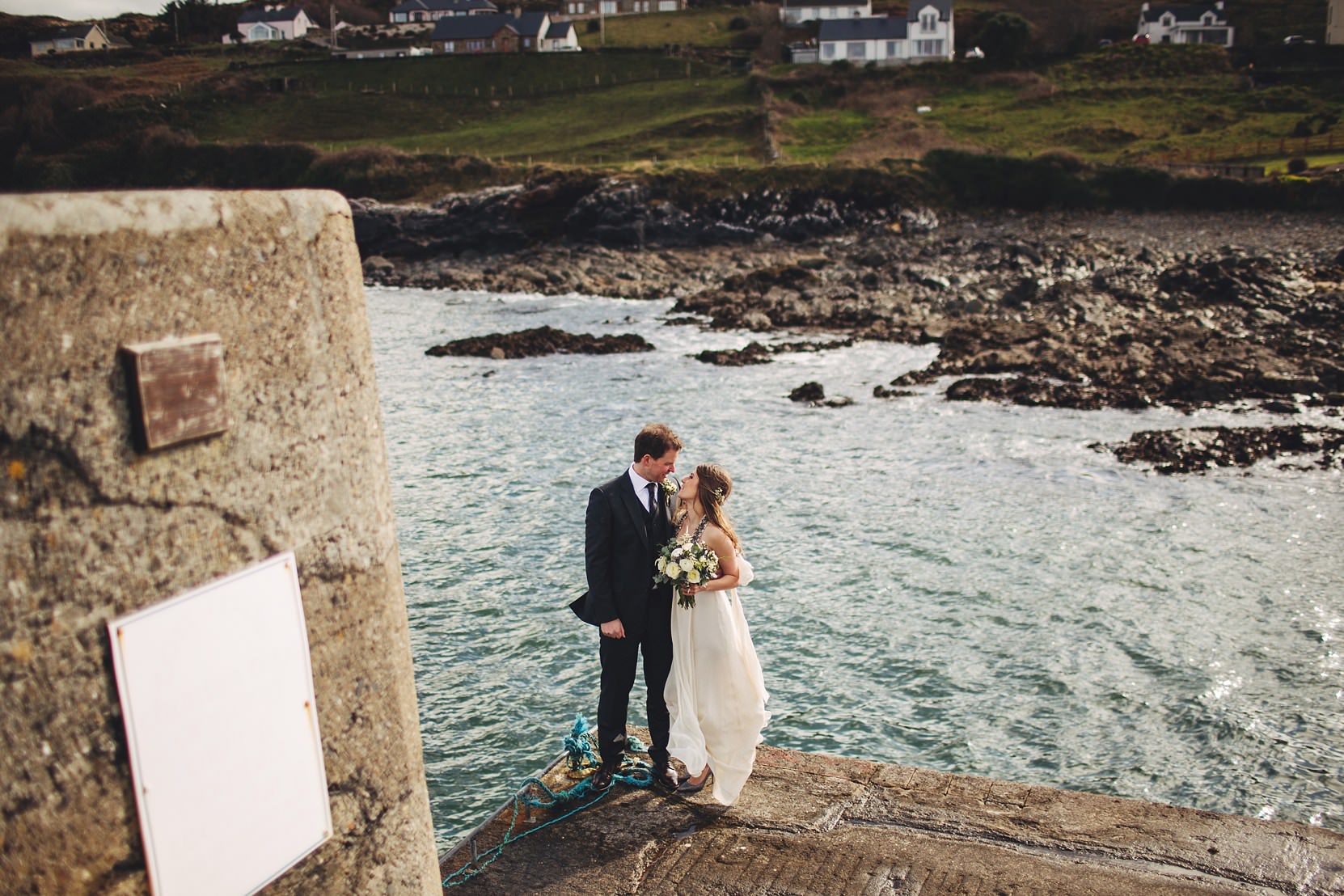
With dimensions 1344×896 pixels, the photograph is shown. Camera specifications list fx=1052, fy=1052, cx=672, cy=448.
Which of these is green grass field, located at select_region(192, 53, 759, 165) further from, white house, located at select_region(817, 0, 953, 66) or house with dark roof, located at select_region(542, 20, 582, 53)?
white house, located at select_region(817, 0, 953, 66)

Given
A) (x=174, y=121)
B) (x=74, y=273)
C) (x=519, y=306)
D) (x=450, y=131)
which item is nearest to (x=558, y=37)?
(x=450, y=131)

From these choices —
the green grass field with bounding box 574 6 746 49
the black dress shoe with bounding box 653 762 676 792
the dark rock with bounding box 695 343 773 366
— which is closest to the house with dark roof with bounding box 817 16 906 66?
the green grass field with bounding box 574 6 746 49

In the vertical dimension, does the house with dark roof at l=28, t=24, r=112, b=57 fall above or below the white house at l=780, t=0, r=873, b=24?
below

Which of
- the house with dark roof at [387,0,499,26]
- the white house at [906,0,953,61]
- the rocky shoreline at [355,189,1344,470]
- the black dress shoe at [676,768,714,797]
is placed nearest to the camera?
the black dress shoe at [676,768,714,797]

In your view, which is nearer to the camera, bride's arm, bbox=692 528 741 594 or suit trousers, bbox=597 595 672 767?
bride's arm, bbox=692 528 741 594

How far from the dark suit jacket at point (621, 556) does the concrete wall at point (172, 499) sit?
114 inches

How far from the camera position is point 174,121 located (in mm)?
75000

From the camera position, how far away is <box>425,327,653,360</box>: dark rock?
32312 millimetres

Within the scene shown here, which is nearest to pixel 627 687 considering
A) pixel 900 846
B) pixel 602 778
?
pixel 602 778

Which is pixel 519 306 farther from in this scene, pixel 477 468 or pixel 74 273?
pixel 74 273

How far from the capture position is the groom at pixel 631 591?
7.19m

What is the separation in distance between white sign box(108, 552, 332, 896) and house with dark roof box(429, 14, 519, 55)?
104811 millimetres

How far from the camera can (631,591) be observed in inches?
286

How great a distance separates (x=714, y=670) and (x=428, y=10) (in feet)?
427
